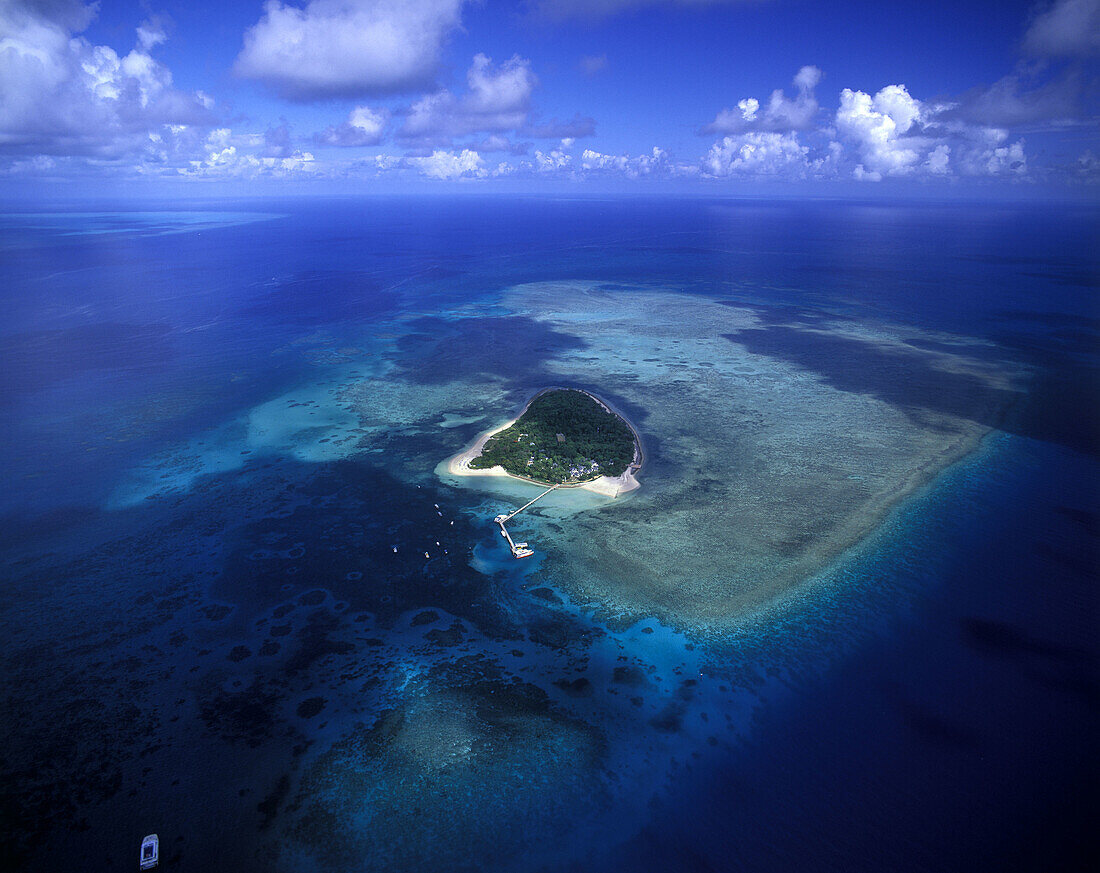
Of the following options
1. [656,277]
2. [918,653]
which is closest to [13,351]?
[918,653]

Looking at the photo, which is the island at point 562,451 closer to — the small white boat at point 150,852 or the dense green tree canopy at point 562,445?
the dense green tree canopy at point 562,445

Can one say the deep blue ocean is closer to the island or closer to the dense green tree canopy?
the island

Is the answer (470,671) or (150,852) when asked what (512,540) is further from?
(150,852)

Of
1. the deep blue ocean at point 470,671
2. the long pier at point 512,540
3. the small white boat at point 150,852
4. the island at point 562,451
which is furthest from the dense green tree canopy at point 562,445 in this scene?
the small white boat at point 150,852

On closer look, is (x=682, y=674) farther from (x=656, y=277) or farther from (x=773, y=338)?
(x=656, y=277)

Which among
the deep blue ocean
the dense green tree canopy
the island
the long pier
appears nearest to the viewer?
the deep blue ocean

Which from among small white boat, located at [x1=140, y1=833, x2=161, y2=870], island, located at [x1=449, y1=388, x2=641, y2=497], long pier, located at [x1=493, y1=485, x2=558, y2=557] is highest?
island, located at [x1=449, y1=388, x2=641, y2=497]

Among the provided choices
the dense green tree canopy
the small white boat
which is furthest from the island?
the small white boat
